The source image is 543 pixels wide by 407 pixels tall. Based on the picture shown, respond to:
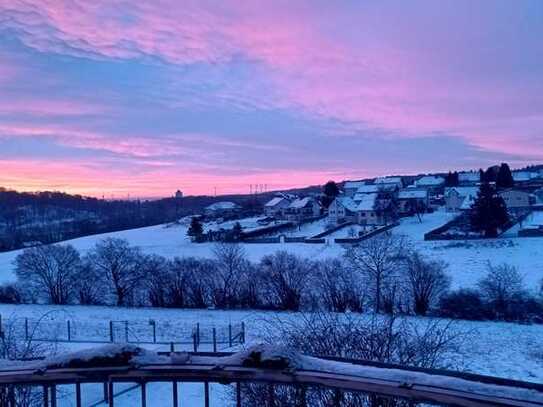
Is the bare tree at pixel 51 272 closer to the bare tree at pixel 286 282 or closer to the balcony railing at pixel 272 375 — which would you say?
the bare tree at pixel 286 282

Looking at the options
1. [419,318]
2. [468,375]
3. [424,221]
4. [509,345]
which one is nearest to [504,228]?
[424,221]

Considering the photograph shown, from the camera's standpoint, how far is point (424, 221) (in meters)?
47.8

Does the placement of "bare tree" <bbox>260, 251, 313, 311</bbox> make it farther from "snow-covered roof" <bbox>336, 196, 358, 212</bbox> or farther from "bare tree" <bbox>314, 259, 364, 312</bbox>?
"snow-covered roof" <bbox>336, 196, 358, 212</bbox>

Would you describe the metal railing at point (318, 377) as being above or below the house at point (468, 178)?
below

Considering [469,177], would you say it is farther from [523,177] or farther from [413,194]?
[413,194]

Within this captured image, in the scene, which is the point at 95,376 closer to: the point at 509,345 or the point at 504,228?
the point at 509,345

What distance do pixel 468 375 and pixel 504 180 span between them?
220 ft

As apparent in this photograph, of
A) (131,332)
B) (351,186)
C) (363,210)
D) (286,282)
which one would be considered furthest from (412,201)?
(131,332)

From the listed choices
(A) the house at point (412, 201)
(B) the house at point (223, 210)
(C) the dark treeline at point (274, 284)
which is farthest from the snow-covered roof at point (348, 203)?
(B) the house at point (223, 210)

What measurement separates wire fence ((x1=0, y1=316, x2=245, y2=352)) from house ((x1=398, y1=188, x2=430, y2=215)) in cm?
3858

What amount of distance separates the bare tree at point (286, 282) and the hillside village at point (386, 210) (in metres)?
13.4

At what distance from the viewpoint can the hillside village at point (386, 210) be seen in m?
40.0

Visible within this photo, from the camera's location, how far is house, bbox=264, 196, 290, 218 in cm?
6531

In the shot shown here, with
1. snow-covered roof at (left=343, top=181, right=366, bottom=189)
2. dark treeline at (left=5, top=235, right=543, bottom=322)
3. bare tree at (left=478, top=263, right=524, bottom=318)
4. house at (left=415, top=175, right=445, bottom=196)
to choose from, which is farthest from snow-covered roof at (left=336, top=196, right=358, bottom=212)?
bare tree at (left=478, top=263, right=524, bottom=318)
